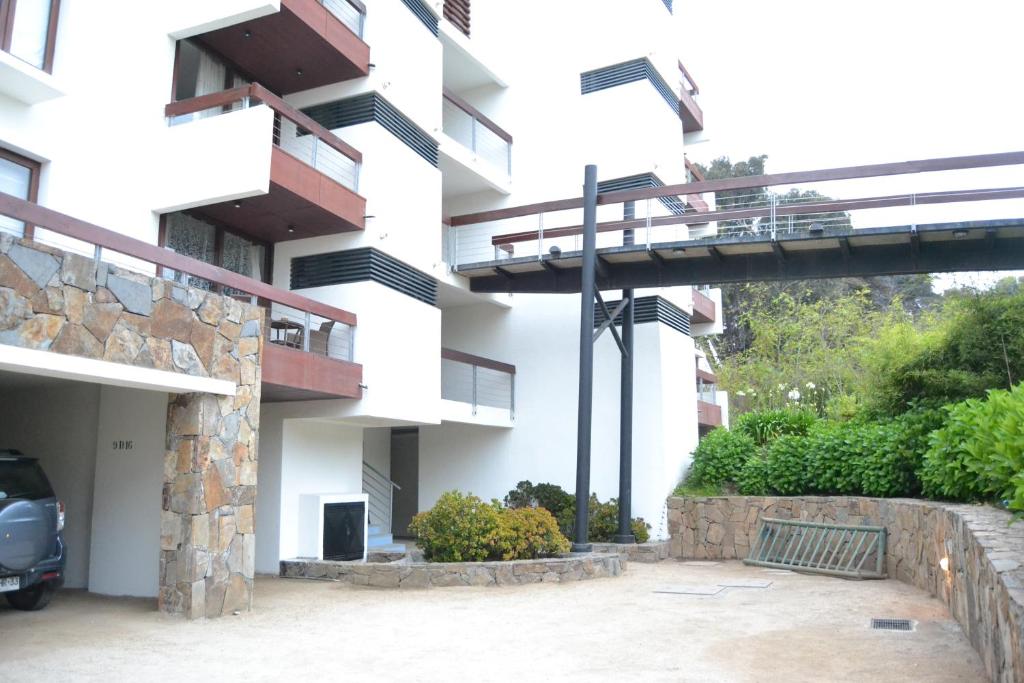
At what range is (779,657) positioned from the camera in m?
7.17

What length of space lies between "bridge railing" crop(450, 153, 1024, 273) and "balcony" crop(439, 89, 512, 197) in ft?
3.10

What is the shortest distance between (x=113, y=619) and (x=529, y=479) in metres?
10.3

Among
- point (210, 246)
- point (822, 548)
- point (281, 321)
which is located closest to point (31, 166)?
point (210, 246)

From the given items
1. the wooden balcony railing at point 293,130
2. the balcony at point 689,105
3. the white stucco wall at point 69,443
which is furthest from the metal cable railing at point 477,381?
the balcony at point 689,105

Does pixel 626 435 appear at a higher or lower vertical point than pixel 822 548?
higher

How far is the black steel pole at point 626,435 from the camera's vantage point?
15.8 metres

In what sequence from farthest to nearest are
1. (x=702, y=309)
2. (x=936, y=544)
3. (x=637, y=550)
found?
(x=702, y=309) < (x=637, y=550) < (x=936, y=544)

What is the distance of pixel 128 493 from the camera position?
1053 cm

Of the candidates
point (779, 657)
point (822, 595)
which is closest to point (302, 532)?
point (822, 595)

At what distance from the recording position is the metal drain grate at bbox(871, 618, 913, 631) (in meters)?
8.34

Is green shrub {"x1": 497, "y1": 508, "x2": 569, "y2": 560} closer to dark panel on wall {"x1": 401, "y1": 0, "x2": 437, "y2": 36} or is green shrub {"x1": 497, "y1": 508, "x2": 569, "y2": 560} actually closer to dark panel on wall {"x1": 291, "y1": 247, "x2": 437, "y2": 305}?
dark panel on wall {"x1": 291, "y1": 247, "x2": 437, "y2": 305}

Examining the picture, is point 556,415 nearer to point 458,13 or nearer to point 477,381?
point 477,381

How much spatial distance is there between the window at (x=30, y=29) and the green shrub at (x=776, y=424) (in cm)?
1362

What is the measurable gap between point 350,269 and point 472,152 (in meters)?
5.19
